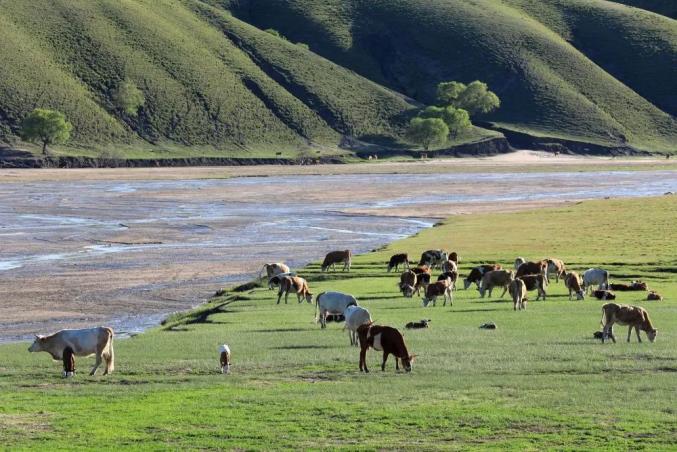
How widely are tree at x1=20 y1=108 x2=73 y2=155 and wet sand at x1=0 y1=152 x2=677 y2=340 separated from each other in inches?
1004

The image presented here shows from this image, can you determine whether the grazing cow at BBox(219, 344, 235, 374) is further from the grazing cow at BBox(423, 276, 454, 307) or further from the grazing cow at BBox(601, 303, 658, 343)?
the grazing cow at BBox(423, 276, 454, 307)

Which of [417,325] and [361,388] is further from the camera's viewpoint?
[417,325]

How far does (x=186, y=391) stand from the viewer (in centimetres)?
2195

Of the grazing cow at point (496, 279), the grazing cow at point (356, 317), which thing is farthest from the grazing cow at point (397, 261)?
the grazing cow at point (356, 317)

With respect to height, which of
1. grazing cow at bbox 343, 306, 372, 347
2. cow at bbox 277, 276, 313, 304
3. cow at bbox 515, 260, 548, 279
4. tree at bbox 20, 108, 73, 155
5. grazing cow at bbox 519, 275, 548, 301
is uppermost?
tree at bbox 20, 108, 73, 155

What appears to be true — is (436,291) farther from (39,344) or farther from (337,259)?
(39,344)

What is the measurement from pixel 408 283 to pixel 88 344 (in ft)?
53.7

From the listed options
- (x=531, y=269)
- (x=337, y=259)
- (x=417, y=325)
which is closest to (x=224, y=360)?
(x=417, y=325)

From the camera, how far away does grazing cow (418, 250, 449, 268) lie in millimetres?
46125

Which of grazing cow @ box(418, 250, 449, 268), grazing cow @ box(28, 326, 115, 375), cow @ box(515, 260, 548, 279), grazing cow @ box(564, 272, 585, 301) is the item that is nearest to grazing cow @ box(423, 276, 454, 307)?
grazing cow @ box(564, 272, 585, 301)

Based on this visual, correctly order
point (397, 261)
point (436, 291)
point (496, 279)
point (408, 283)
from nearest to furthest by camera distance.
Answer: point (436, 291) < point (496, 279) < point (408, 283) < point (397, 261)

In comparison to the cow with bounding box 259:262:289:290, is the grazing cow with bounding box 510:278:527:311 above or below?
below

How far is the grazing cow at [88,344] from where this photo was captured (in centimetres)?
2361

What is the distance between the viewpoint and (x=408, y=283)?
38.5m
